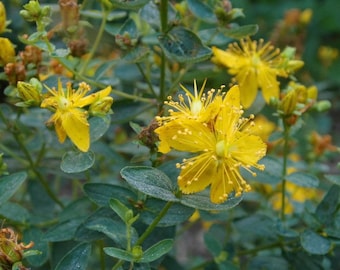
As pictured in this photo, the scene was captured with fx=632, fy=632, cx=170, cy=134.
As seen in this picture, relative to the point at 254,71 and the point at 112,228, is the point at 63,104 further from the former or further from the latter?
the point at 254,71

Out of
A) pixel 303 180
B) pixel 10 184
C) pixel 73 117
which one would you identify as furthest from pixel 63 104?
pixel 303 180

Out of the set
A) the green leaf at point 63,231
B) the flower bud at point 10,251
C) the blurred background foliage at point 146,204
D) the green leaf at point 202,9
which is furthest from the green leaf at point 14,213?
the green leaf at point 202,9

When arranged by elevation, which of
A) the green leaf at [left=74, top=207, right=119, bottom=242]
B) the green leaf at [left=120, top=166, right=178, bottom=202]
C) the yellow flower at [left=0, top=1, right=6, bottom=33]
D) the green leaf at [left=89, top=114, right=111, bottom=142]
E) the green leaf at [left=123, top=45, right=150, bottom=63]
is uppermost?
the yellow flower at [left=0, top=1, right=6, bottom=33]

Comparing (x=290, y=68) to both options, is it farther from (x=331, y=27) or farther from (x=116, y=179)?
(x=331, y=27)

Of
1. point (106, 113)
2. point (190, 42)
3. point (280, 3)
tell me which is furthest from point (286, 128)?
point (280, 3)

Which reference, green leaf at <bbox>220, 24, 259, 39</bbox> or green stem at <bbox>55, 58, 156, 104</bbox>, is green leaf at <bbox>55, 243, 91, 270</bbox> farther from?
green leaf at <bbox>220, 24, 259, 39</bbox>

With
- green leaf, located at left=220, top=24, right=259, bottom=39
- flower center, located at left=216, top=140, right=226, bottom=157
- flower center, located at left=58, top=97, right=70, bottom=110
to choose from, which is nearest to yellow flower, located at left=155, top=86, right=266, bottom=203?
flower center, located at left=216, top=140, right=226, bottom=157

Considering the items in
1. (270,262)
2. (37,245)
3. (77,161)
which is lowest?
(270,262)

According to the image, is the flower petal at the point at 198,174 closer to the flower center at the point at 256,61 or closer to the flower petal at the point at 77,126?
the flower petal at the point at 77,126
